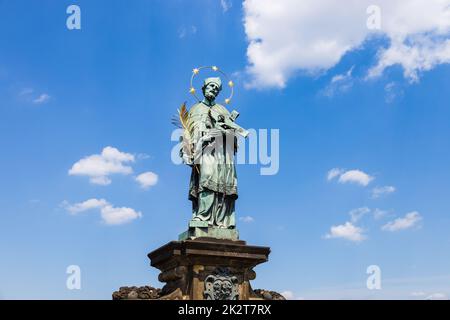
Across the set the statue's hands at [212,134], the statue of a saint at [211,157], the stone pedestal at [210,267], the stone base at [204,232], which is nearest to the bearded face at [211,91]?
the statue of a saint at [211,157]

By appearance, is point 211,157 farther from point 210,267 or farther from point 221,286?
point 221,286

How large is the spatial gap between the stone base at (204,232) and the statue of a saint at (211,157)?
177 millimetres

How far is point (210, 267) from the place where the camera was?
53.7ft

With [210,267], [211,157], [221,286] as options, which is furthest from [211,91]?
A: [221,286]

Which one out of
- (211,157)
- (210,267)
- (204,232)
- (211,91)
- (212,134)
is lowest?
(210,267)

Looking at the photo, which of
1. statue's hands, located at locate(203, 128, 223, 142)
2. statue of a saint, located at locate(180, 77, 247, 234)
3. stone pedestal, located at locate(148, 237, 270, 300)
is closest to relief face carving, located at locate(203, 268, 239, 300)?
stone pedestal, located at locate(148, 237, 270, 300)

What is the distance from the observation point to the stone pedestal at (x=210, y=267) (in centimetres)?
1611

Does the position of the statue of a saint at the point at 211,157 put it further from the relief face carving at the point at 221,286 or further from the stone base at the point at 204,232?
the relief face carving at the point at 221,286

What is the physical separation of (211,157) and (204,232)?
2097 millimetres

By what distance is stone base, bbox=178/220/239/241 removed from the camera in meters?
16.7

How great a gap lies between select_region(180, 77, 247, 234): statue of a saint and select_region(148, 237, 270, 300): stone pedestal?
848 mm

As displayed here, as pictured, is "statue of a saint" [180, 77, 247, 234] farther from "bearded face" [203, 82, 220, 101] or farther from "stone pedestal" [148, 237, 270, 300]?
"stone pedestal" [148, 237, 270, 300]
